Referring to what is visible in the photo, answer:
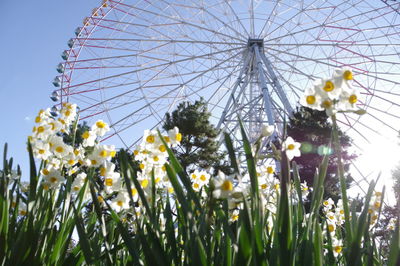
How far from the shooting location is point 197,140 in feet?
42.7

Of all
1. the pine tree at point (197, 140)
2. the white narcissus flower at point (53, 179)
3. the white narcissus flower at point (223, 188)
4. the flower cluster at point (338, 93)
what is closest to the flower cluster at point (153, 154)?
the white narcissus flower at point (53, 179)

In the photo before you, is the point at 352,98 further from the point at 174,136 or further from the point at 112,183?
the point at 112,183

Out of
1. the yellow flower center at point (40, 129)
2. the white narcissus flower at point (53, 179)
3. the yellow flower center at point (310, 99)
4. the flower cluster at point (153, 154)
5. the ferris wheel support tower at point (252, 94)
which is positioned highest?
the ferris wheel support tower at point (252, 94)

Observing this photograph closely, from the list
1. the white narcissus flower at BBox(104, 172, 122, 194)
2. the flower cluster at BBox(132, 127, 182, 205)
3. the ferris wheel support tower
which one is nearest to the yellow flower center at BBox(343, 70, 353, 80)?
the flower cluster at BBox(132, 127, 182, 205)

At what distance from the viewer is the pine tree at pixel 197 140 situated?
1257 cm

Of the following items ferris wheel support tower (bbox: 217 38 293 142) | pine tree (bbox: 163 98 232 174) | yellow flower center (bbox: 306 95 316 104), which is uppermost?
ferris wheel support tower (bbox: 217 38 293 142)

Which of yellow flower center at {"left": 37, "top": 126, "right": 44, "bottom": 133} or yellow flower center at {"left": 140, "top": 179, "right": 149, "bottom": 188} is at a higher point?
yellow flower center at {"left": 37, "top": 126, "right": 44, "bottom": 133}

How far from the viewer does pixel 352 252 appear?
1062 mm

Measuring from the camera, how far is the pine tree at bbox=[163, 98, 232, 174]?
12568mm

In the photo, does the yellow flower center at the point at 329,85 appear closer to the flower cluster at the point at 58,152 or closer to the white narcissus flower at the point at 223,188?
the white narcissus flower at the point at 223,188

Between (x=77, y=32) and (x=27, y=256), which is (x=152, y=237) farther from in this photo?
(x=77, y=32)

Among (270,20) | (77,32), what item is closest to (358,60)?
(270,20)

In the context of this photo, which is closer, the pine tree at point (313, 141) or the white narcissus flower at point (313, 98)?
the white narcissus flower at point (313, 98)

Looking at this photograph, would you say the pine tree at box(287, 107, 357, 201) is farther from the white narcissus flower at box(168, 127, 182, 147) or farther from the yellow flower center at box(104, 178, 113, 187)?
the yellow flower center at box(104, 178, 113, 187)
